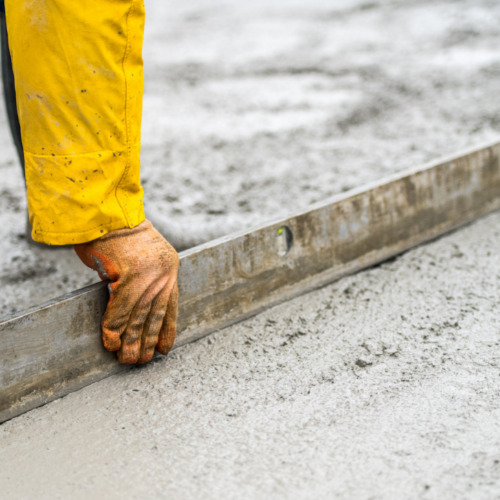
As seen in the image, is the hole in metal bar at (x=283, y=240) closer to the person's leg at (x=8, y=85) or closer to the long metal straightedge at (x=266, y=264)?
the long metal straightedge at (x=266, y=264)

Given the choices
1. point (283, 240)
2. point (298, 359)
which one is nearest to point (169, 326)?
point (298, 359)

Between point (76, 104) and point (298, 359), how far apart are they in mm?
904

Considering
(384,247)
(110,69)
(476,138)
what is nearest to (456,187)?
(384,247)

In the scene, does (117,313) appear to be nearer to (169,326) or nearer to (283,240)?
(169,326)

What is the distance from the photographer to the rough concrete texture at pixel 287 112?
2.88m

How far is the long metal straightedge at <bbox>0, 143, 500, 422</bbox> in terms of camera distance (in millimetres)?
1626

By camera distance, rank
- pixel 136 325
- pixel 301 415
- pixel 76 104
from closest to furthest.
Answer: pixel 76 104 < pixel 301 415 < pixel 136 325

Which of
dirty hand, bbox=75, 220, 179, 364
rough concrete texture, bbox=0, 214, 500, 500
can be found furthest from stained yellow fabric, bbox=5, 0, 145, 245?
rough concrete texture, bbox=0, 214, 500, 500

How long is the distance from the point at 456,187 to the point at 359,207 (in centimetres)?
50

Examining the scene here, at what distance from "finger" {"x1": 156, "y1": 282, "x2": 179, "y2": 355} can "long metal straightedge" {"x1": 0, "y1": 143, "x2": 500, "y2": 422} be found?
130 millimetres

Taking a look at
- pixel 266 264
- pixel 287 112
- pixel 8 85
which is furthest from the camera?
pixel 287 112

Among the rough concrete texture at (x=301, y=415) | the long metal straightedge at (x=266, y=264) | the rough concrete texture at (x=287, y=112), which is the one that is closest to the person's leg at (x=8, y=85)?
the rough concrete texture at (x=287, y=112)

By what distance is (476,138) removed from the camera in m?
3.43

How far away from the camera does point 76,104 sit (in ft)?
4.57
